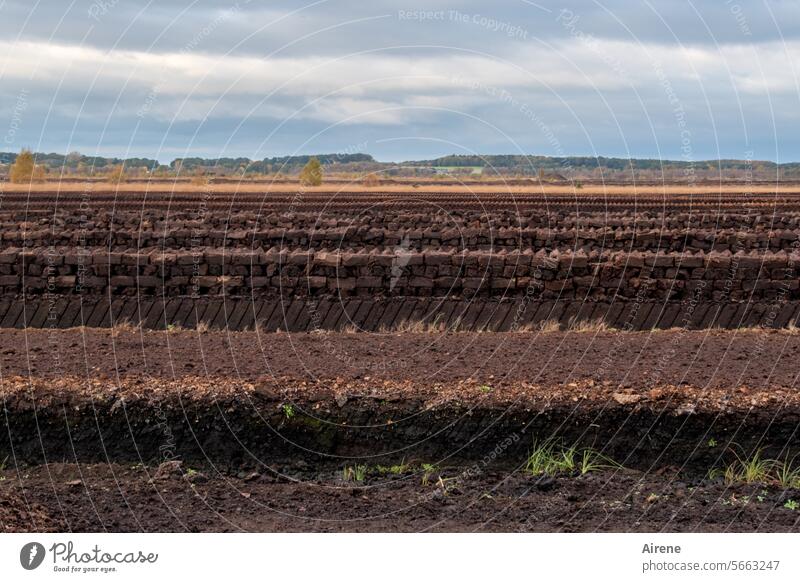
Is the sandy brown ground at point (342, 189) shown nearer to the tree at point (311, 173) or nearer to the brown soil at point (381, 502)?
the tree at point (311, 173)

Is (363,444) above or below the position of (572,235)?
below

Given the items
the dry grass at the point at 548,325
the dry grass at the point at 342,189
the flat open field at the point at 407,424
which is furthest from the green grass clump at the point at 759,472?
the dry grass at the point at 342,189

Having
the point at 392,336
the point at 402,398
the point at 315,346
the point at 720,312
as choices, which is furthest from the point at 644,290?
the point at 402,398

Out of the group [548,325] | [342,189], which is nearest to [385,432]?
[548,325]

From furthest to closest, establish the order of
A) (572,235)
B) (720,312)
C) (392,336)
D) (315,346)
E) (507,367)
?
(572,235)
(720,312)
(392,336)
(315,346)
(507,367)

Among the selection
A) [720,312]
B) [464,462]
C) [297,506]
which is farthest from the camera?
[720,312]

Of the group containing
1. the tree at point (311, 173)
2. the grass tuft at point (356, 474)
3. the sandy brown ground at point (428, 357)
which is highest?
the tree at point (311, 173)

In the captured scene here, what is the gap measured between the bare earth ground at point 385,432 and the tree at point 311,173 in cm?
4749

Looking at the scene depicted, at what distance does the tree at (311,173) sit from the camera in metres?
60.3

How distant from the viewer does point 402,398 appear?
1002 cm

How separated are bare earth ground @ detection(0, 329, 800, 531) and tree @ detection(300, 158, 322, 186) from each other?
47.5 m

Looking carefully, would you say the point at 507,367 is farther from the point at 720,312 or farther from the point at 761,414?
the point at 720,312

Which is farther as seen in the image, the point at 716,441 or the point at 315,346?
the point at 315,346

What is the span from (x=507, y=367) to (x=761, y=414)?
263 cm
